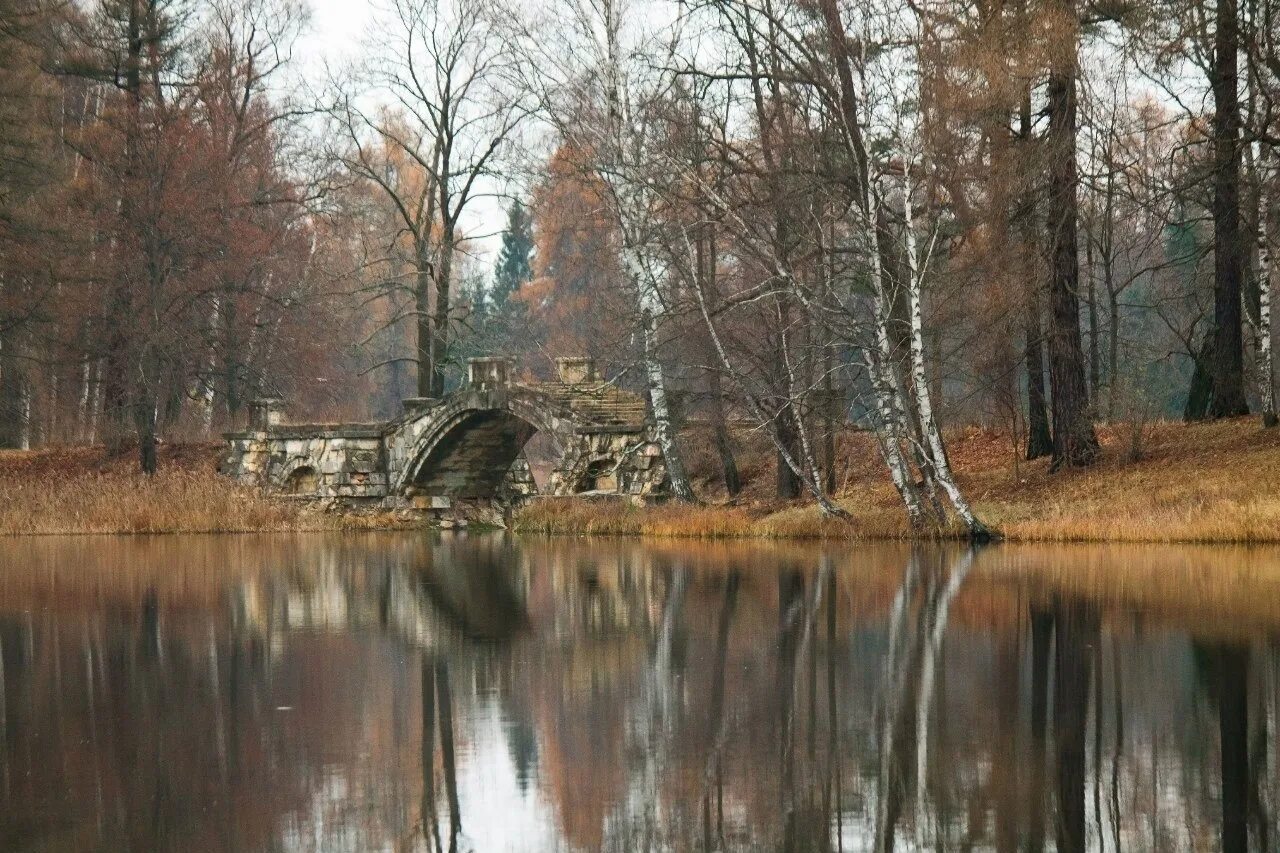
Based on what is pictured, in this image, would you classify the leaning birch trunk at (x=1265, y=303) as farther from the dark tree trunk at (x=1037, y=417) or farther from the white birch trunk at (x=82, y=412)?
the white birch trunk at (x=82, y=412)

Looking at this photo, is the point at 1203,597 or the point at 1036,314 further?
the point at 1036,314

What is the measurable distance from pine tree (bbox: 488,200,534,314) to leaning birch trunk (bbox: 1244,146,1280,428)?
55.8 metres

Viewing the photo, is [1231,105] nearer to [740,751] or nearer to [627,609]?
[627,609]

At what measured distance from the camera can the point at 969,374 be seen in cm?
2978

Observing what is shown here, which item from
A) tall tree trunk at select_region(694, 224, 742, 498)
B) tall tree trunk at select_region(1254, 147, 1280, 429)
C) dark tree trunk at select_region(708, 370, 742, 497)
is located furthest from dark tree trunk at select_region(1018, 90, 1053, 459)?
dark tree trunk at select_region(708, 370, 742, 497)

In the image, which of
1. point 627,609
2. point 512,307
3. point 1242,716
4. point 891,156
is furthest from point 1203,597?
point 512,307

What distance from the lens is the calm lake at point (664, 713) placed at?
7246mm

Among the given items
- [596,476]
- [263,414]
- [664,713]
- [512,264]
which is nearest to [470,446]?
[263,414]

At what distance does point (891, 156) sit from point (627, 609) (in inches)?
422

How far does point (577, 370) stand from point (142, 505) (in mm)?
8072

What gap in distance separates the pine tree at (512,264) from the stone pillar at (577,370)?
48276 mm

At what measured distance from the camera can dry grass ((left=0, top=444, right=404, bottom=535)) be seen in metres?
30.9

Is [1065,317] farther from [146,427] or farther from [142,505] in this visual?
[146,427]

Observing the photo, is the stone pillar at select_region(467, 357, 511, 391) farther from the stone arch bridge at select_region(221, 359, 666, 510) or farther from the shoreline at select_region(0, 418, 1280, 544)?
the shoreline at select_region(0, 418, 1280, 544)
